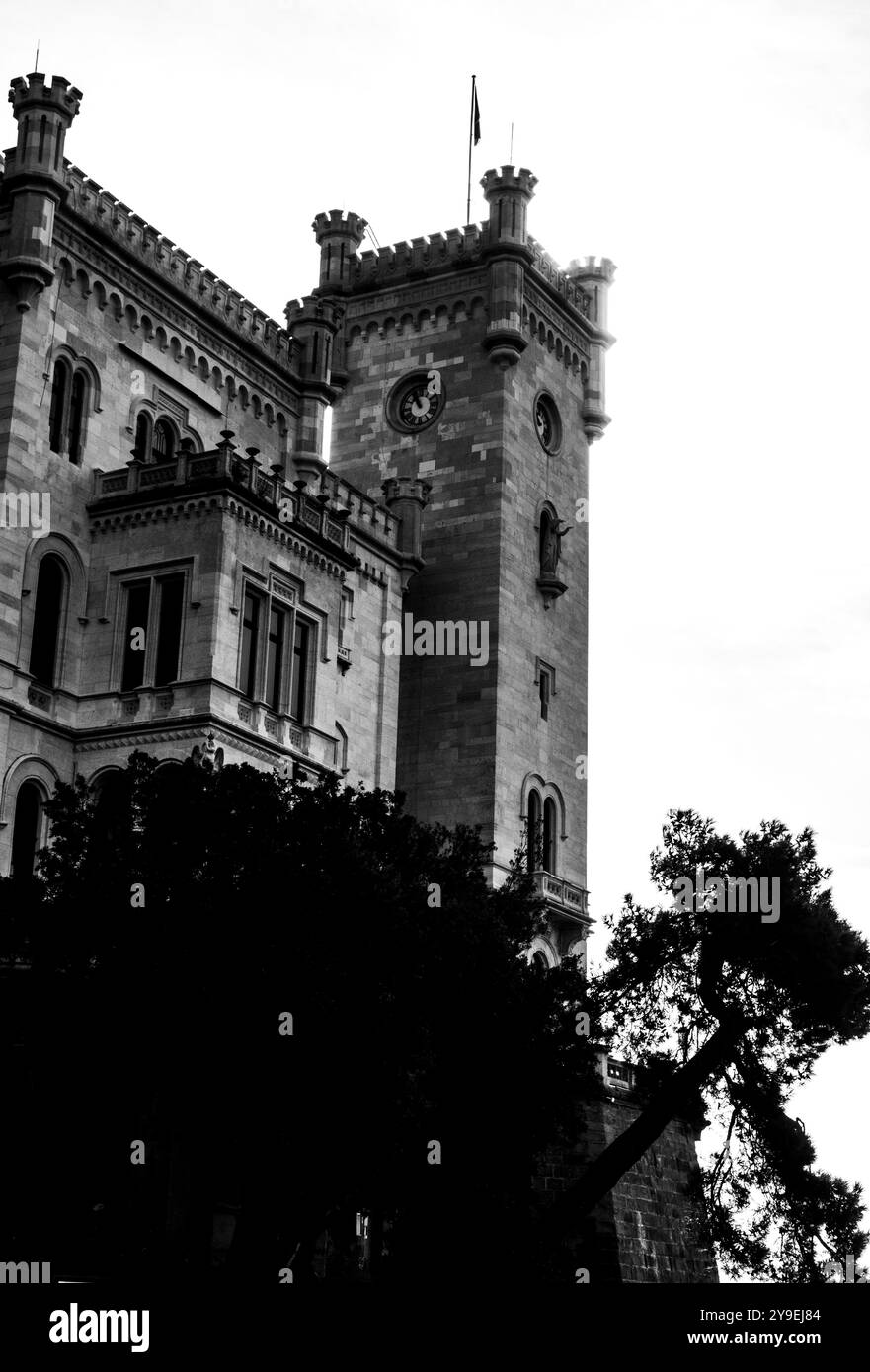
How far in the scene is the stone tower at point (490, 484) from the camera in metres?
59.6

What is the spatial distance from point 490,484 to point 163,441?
14232 mm

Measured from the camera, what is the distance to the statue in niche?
6362 centimetres

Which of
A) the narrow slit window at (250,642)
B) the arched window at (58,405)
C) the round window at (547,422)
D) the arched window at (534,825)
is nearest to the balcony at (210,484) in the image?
the arched window at (58,405)

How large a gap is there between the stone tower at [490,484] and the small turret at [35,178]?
16723 millimetres

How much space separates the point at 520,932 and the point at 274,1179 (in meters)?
10.0

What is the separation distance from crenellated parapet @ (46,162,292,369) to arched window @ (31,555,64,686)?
9.74 meters

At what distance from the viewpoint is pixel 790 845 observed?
1809 inches

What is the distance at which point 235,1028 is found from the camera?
3116 centimetres

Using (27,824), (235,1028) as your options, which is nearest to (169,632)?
(27,824)

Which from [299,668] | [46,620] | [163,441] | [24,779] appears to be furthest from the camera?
[163,441]

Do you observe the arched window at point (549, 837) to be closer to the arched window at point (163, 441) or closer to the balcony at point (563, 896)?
the balcony at point (563, 896)

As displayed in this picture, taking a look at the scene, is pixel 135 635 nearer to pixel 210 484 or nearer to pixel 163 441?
pixel 210 484
